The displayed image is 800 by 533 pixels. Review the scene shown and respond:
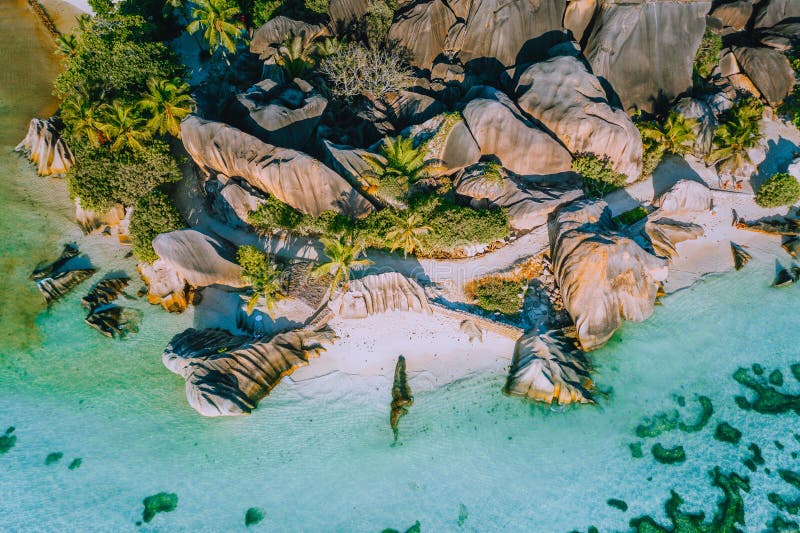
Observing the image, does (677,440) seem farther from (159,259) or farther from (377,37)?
(377,37)

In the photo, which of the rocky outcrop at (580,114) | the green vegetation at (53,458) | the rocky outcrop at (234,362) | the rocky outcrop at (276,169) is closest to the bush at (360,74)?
the rocky outcrop at (276,169)

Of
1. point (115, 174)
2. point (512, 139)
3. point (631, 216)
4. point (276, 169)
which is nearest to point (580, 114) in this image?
point (512, 139)

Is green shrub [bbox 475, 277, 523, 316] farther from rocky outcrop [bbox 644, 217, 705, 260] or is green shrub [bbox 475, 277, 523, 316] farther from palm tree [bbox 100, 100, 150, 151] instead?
palm tree [bbox 100, 100, 150, 151]

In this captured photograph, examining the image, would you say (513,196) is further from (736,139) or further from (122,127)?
(122,127)

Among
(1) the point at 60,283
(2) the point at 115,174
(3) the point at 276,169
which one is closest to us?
(3) the point at 276,169

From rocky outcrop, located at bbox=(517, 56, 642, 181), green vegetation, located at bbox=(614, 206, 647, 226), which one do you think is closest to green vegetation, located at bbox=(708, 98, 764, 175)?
rocky outcrop, located at bbox=(517, 56, 642, 181)

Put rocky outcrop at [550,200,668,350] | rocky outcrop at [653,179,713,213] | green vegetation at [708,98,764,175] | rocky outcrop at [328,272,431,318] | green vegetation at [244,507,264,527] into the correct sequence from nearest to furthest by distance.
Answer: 1. green vegetation at [244,507,264,527]
2. rocky outcrop at [550,200,668,350]
3. rocky outcrop at [328,272,431,318]
4. rocky outcrop at [653,179,713,213]
5. green vegetation at [708,98,764,175]

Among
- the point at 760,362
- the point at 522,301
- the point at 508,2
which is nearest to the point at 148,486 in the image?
the point at 522,301
